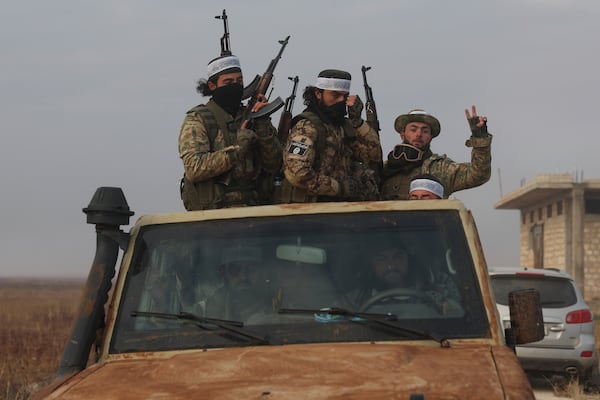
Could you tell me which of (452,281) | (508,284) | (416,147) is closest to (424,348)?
(452,281)

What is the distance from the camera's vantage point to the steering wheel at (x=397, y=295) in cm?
441

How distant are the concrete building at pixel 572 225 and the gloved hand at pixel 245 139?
88.3ft

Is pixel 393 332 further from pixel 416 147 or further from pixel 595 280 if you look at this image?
pixel 595 280

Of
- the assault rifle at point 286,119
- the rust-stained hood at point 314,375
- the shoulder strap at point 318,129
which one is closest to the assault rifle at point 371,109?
the assault rifle at point 286,119

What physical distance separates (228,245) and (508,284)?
901cm

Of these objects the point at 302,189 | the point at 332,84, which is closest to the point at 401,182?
the point at 332,84

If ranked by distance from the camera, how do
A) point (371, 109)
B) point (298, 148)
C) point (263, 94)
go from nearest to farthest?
point (298, 148)
point (263, 94)
point (371, 109)

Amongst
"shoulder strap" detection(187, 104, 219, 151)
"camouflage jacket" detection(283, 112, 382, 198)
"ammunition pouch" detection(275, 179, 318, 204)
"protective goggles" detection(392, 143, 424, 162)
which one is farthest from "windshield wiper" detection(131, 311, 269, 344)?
"protective goggles" detection(392, 143, 424, 162)

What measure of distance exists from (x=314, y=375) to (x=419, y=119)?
12.9 ft

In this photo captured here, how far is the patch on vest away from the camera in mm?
6023

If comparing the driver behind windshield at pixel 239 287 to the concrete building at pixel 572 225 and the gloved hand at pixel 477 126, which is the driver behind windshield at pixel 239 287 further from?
the concrete building at pixel 572 225

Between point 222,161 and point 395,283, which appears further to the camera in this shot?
point 222,161

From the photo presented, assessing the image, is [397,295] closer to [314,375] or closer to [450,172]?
[314,375]

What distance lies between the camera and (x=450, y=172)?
283 inches
